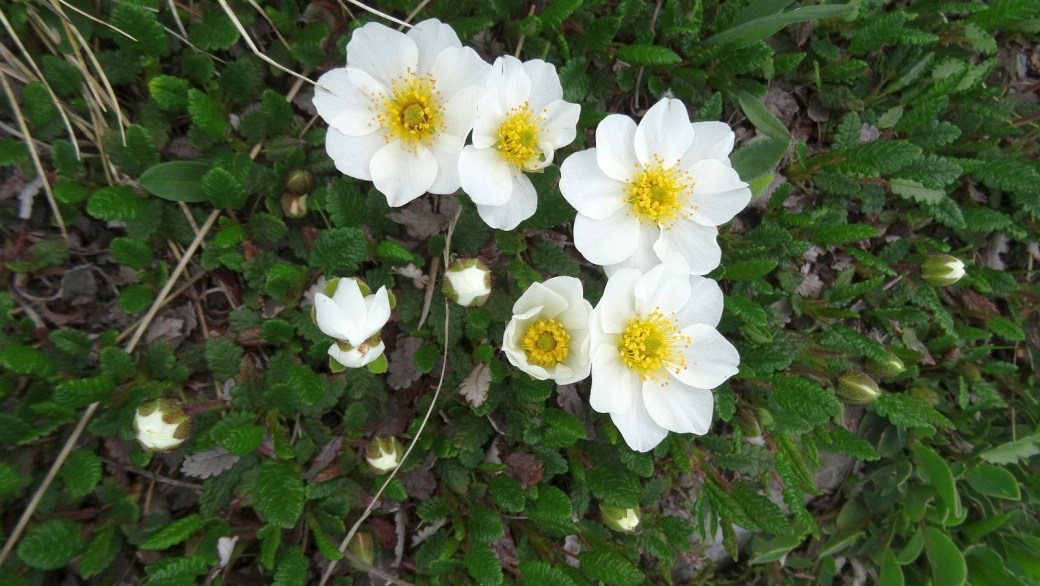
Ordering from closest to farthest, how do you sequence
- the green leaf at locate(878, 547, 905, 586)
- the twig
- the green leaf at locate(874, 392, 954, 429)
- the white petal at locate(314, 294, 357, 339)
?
the white petal at locate(314, 294, 357, 339) → the twig → the green leaf at locate(874, 392, 954, 429) → the green leaf at locate(878, 547, 905, 586)

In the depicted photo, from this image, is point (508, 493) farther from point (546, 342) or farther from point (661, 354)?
point (661, 354)

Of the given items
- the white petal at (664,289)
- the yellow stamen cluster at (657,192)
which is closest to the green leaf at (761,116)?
the yellow stamen cluster at (657,192)

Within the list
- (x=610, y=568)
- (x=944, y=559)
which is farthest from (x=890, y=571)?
(x=610, y=568)

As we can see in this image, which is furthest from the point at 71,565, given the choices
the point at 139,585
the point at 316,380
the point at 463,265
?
the point at 463,265

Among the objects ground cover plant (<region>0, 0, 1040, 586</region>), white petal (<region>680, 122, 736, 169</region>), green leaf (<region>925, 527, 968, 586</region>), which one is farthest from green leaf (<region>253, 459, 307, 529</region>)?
green leaf (<region>925, 527, 968, 586</region>)

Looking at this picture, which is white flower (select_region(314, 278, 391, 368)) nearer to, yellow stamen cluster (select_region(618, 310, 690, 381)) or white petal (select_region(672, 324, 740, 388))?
yellow stamen cluster (select_region(618, 310, 690, 381))

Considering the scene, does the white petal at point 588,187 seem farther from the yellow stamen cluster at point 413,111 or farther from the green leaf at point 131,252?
the green leaf at point 131,252
